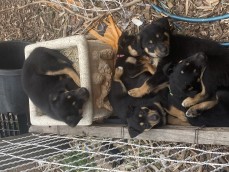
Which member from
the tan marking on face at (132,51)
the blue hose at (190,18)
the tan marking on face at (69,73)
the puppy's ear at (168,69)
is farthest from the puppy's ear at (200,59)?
the tan marking on face at (69,73)

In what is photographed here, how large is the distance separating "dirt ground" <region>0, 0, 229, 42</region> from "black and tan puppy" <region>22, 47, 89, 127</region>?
0.65 meters

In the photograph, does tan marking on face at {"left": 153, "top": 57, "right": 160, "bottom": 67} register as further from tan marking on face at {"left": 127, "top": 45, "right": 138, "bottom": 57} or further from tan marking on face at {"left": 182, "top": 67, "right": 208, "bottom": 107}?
tan marking on face at {"left": 182, "top": 67, "right": 208, "bottom": 107}

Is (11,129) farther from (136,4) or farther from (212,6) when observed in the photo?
(212,6)

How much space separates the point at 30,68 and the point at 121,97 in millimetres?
815

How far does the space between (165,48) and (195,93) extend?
379 mm

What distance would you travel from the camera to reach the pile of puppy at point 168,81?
2666 mm

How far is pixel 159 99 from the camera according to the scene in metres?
3.03

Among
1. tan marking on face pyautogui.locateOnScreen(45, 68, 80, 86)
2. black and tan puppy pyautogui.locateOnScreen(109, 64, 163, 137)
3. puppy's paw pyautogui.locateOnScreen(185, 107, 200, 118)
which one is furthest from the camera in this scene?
tan marking on face pyautogui.locateOnScreen(45, 68, 80, 86)

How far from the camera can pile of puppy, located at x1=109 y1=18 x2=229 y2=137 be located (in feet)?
8.75

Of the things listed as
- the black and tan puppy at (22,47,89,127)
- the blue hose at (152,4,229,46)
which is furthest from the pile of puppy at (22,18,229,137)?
the blue hose at (152,4,229,46)

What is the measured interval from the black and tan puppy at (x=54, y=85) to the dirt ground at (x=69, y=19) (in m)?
0.65

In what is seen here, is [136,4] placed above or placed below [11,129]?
above

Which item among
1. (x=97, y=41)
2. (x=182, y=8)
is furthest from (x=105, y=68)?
(x=182, y=8)

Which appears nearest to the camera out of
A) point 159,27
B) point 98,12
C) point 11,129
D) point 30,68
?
point 159,27
